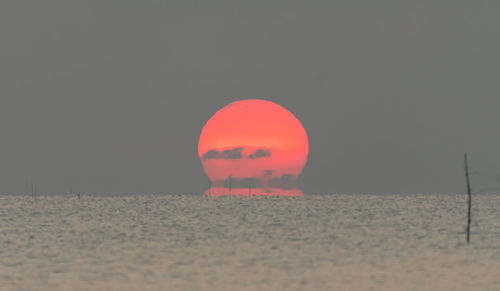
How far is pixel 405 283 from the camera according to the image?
36312mm

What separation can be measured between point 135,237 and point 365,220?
29273 mm

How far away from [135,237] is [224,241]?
319 inches

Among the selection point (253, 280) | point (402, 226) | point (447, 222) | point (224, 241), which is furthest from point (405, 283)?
point (447, 222)

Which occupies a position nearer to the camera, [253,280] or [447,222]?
[253,280]

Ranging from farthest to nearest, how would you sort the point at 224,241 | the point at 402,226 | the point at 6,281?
the point at 402,226 → the point at 224,241 → the point at 6,281

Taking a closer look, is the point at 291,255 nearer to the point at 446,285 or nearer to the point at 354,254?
the point at 354,254

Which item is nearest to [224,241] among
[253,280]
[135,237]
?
[135,237]

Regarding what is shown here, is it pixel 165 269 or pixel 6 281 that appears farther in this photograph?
pixel 165 269

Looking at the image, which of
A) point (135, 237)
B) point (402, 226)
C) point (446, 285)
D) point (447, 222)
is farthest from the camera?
point (447, 222)

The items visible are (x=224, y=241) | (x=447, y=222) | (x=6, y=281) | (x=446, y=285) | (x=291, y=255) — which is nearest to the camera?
(x=446, y=285)

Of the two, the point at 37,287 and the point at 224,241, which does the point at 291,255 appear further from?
the point at 37,287

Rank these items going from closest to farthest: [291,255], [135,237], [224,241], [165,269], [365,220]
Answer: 1. [165,269]
2. [291,255]
3. [224,241]
4. [135,237]
5. [365,220]

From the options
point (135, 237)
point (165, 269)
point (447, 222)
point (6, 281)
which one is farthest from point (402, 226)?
point (6, 281)

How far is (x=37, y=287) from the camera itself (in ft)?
119
